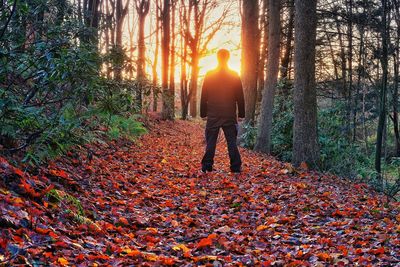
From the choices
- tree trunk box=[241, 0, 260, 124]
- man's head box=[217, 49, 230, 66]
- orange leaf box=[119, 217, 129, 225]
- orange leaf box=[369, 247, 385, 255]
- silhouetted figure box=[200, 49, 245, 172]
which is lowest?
orange leaf box=[369, 247, 385, 255]

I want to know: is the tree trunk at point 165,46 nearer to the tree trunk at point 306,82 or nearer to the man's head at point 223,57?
the tree trunk at point 306,82

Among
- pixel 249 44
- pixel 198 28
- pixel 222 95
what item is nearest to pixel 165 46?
pixel 249 44

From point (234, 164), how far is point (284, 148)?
5.86 meters

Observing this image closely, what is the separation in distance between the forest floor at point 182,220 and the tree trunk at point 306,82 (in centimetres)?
107

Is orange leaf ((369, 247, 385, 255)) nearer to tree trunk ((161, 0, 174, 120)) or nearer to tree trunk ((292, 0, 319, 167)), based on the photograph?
tree trunk ((292, 0, 319, 167))

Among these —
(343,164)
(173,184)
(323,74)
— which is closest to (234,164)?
(173,184)

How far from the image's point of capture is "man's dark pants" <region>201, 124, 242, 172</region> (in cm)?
792

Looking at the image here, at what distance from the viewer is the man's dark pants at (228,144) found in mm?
7918

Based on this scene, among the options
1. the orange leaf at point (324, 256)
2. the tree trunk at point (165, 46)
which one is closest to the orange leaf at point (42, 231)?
the orange leaf at point (324, 256)

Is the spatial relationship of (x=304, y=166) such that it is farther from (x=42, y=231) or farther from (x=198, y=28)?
(x=198, y=28)

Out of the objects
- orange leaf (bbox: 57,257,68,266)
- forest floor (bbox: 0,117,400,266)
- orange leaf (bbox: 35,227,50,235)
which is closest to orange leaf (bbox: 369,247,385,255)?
forest floor (bbox: 0,117,400,266)

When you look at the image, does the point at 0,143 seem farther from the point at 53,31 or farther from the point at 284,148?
the point at 284,148

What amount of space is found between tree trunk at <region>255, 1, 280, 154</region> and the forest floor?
531 cm

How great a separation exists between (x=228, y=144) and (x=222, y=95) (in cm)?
99
